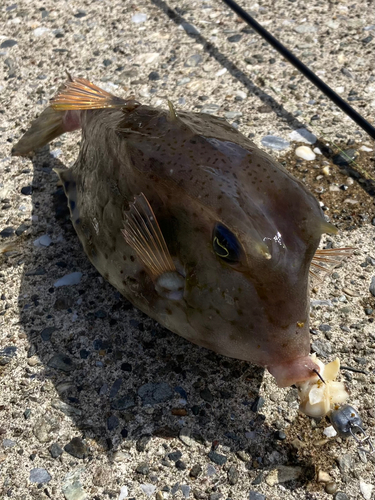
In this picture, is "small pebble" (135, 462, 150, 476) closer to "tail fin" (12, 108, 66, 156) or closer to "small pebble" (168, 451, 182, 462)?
"small pebble" (168, 451, 182, 462)

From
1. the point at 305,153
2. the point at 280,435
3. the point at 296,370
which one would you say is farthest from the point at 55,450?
the point at 305,153

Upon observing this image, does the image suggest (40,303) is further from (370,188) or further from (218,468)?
(370,188)

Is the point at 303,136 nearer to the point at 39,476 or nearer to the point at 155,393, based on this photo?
the point at 155,393

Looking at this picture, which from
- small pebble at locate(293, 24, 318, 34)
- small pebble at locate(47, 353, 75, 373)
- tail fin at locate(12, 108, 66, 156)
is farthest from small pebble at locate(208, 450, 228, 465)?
small pebble at locate(293, 24, 318, 34)

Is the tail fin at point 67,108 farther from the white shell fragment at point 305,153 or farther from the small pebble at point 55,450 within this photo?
the small pebble at point 55,450

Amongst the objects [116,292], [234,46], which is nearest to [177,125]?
[116,292]

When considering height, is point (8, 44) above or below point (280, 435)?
above

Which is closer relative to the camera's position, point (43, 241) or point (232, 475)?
point (232, 475)
